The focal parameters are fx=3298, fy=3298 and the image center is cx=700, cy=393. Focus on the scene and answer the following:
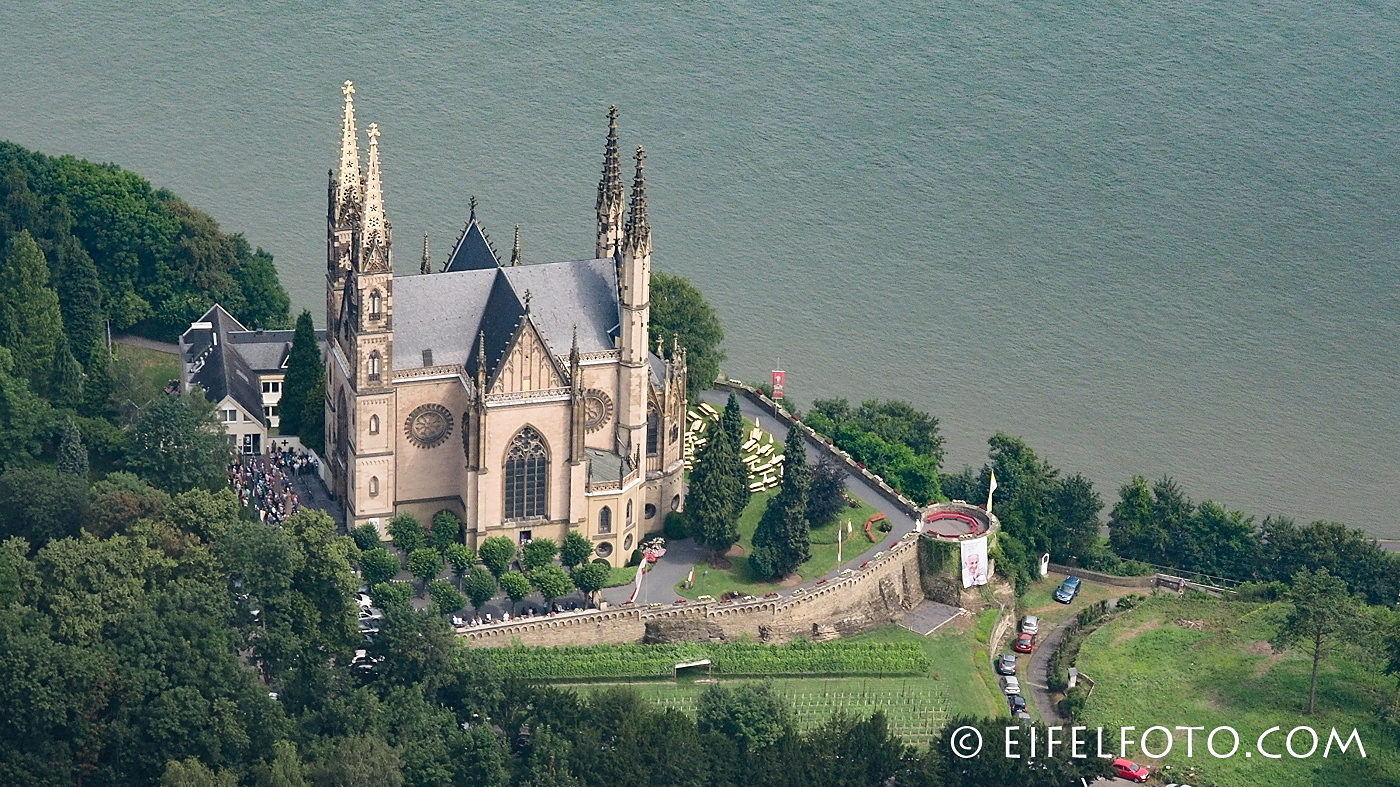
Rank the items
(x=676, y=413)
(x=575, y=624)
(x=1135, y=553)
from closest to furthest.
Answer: (x=575, y=624) < (x=676, y=413) < (x=1135, y=553)

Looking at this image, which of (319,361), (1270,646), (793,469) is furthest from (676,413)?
(1270,646)

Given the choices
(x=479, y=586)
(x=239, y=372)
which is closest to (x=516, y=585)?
(x=479, y=586)

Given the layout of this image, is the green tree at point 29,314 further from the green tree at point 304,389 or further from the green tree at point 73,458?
the green tree at point 304,389

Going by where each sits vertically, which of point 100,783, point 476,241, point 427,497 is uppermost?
point 476,241

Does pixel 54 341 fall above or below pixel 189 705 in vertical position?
above

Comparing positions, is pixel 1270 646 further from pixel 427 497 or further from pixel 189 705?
pixel 189 705
